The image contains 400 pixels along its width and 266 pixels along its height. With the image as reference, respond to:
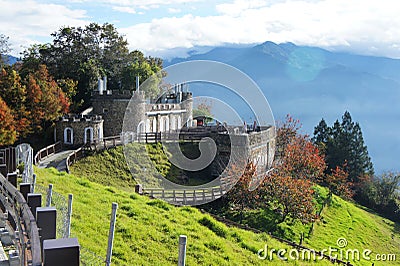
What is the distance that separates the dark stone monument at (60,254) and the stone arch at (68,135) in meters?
22.5

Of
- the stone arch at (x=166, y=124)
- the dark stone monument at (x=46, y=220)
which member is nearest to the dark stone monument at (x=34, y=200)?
the dark stone monument at (x=46, y=220)

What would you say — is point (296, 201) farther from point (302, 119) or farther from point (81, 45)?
point (302, 119)

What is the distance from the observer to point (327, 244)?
1984 cm

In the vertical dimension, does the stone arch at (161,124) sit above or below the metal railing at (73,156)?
above

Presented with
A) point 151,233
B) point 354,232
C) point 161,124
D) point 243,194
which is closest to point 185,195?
point 243,194

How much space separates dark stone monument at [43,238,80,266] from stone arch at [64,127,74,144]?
22526mm

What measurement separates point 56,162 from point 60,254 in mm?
18660

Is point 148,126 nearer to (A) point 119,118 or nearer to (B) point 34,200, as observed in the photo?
(A) point 119,118

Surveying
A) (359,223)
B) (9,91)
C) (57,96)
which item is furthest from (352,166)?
(9,91)

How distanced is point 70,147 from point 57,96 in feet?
14.2

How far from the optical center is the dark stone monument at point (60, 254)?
3279mm

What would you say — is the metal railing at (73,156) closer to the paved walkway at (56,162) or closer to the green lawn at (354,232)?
the paved walkway at (56,162)

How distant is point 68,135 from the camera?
2509cm

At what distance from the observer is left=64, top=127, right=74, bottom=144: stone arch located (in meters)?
25.0
